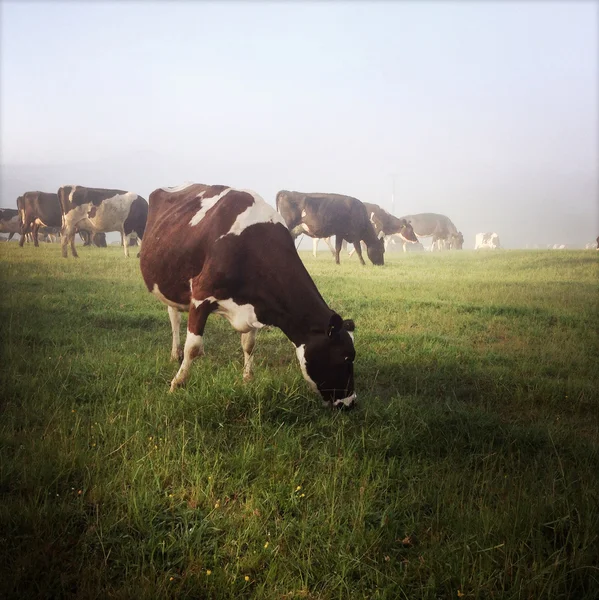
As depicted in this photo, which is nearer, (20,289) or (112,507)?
(112,507)

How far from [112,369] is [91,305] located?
330cm

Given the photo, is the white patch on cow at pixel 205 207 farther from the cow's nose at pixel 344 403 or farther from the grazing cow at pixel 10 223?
the grazing cow at pixel 10 223

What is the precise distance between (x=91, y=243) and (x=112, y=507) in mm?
12976

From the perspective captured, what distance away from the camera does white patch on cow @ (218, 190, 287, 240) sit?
418 centimetres

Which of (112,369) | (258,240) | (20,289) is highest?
(258,240)

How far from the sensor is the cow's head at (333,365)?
388 cm

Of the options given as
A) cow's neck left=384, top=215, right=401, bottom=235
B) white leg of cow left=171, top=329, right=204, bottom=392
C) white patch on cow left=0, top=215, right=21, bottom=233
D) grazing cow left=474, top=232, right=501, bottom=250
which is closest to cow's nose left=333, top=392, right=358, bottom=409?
white leg of cow left=171, top=329, right=204, bottom=392

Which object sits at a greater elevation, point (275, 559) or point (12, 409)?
point (12, 409)

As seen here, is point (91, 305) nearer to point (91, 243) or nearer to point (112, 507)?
point (112, 507)

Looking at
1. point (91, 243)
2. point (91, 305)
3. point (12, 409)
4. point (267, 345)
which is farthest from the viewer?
point (91, 243)

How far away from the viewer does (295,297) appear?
13.2 ft

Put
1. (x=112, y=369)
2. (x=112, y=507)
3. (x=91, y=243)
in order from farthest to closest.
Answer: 1. (x=91, y=243)
2. (x=112, y=369)
3. (x=112, y=507)

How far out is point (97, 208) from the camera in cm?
1212

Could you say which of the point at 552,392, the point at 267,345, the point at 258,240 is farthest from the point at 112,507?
the point at 552,392
